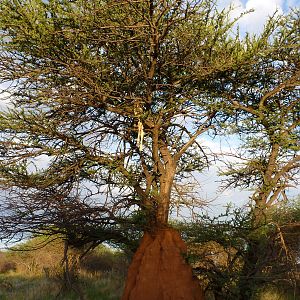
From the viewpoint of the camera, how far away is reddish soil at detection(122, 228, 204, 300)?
28.8ft

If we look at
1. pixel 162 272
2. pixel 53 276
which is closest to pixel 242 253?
pixel 162 272

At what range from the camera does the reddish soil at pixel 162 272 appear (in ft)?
28.8

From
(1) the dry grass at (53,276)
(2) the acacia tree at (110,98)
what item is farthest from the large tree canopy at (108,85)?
(1) the dry grass at (53,276)

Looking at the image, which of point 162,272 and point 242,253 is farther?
point 242,253

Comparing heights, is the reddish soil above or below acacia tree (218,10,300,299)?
below

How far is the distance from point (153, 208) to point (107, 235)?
4.66ft

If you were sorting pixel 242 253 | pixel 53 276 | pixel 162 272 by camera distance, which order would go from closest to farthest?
1. pixel 162 272
2. pixel 242 253
3. pixel 53 276

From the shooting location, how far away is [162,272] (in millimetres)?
8953

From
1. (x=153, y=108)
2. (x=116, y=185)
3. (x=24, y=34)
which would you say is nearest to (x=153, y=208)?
(x=116, y=185)

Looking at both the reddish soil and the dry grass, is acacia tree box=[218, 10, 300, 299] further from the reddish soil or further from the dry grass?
the dry grass

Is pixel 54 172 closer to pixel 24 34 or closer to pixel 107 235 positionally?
pixel 107 235

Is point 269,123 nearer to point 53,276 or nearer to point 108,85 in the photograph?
point 108,85

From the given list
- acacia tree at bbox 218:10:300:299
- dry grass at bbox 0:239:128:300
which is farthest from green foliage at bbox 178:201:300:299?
dry grass at bbox 0:239:128:300

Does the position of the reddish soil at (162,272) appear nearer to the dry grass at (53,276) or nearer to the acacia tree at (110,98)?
the acacia tree at (110,98)
